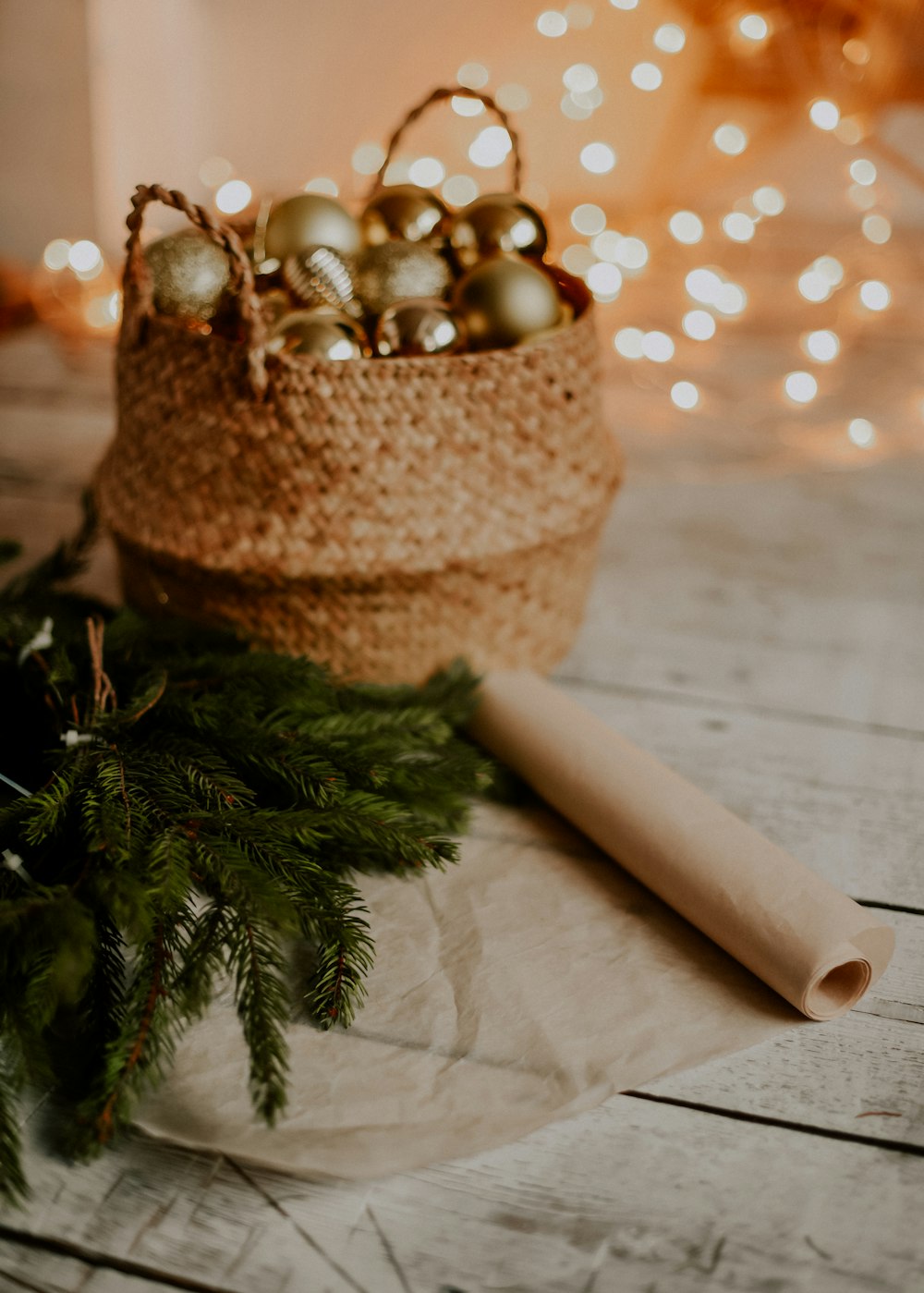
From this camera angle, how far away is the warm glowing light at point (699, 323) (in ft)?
5.06

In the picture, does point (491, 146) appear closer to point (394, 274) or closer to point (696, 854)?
point (394, 274)

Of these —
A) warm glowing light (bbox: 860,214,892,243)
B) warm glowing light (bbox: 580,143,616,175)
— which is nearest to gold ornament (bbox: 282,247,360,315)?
warm glowing light (bbox: 860,214,892,243)

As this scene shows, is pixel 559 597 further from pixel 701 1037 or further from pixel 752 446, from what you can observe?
pixel 752 446

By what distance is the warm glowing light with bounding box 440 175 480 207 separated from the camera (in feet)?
7.22

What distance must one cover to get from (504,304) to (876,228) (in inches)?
48.8

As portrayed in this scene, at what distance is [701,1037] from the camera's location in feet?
1.87

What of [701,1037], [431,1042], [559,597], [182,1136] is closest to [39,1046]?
[182,1136]

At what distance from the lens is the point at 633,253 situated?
5.48 feet

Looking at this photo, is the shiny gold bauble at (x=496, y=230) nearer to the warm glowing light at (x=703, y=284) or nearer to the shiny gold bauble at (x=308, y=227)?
the shiny gold bauble at (x=308, y=227)

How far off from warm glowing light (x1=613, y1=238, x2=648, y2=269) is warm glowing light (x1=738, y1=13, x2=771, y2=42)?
17.5 inches

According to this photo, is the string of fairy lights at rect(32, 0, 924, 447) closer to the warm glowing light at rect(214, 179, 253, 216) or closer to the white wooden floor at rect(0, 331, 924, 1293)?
the warm glowing light at rect(214, 179, 253, 216)

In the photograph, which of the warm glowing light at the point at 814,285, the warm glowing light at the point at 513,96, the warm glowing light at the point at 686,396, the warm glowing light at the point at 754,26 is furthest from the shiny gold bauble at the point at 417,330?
the warm glowing light at the point at 513,96

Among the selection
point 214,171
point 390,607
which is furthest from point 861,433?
point 214,171

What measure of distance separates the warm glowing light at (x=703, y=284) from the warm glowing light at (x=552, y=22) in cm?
102
